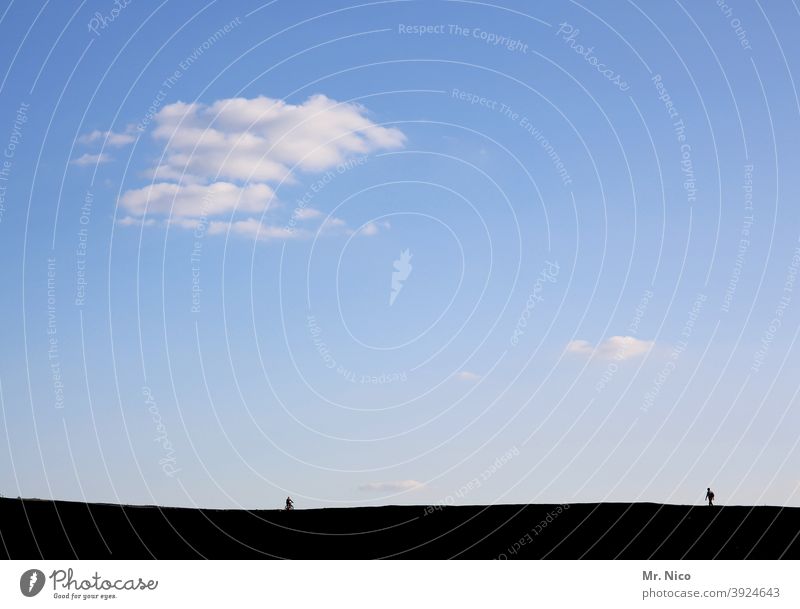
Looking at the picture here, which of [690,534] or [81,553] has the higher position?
[690,534]

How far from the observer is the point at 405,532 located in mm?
45000

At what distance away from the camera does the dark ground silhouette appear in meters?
40.2

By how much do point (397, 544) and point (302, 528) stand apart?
4275mm

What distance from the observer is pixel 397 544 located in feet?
144

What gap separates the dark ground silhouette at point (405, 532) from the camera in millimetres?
40216
